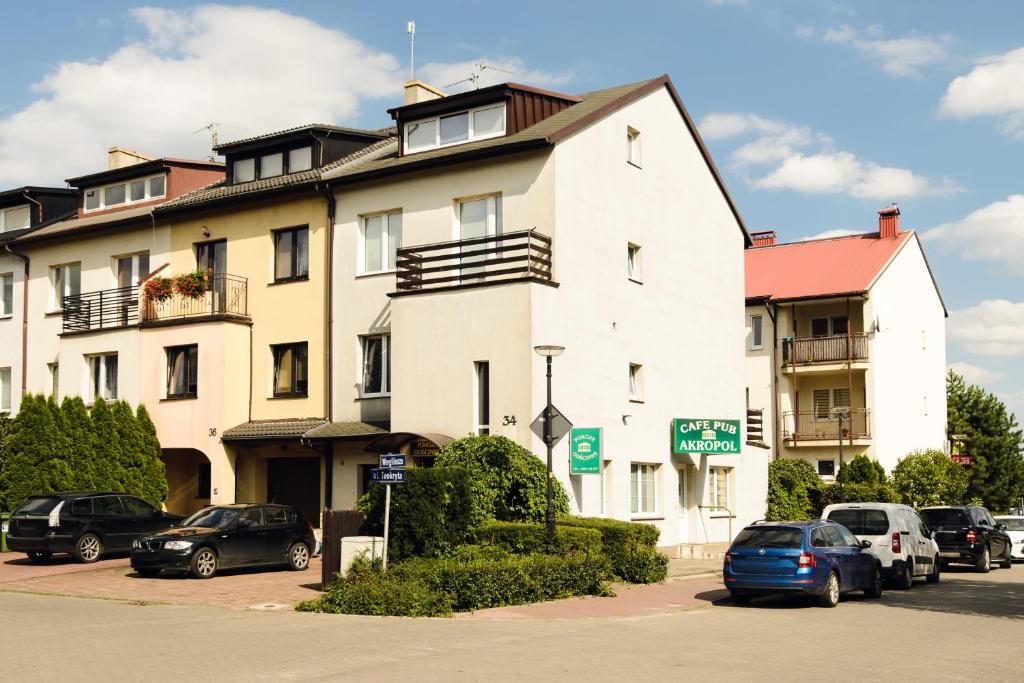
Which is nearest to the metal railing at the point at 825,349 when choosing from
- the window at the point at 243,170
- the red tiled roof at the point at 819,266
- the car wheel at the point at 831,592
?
the red tiled roof at the point at 819,266

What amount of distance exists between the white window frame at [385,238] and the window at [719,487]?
1076 cm

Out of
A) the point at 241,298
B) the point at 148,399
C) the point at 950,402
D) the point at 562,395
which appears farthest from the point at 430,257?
the point at 950,402

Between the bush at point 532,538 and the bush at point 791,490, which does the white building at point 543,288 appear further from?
the bush at point 532,538

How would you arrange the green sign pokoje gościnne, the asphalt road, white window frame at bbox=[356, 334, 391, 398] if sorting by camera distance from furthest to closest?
the green sign pokoje gościnne
white window frame at bbox=[356, 334, 391, 398]
the asphalt road

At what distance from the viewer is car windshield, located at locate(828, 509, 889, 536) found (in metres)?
21.8

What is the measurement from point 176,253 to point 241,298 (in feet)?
9.73

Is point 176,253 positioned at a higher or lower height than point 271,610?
higher

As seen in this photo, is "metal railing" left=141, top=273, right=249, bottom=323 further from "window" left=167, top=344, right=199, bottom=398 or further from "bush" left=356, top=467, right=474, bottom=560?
"bush" left=356, top=467, right=474, bottom=560

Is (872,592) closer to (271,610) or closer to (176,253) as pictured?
(271,610)

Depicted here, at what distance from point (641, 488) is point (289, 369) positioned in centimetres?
942

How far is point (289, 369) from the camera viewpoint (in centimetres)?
2941

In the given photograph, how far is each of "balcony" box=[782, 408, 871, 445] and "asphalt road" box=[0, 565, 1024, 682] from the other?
26136 mm

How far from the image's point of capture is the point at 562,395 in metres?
24.4

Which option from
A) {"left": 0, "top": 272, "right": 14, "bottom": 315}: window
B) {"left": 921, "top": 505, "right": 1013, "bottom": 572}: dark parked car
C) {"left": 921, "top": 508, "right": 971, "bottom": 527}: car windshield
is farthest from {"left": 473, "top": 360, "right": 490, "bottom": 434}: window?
{"left": 0, "top": 272, "right": 14, "bottom": 315}: window
